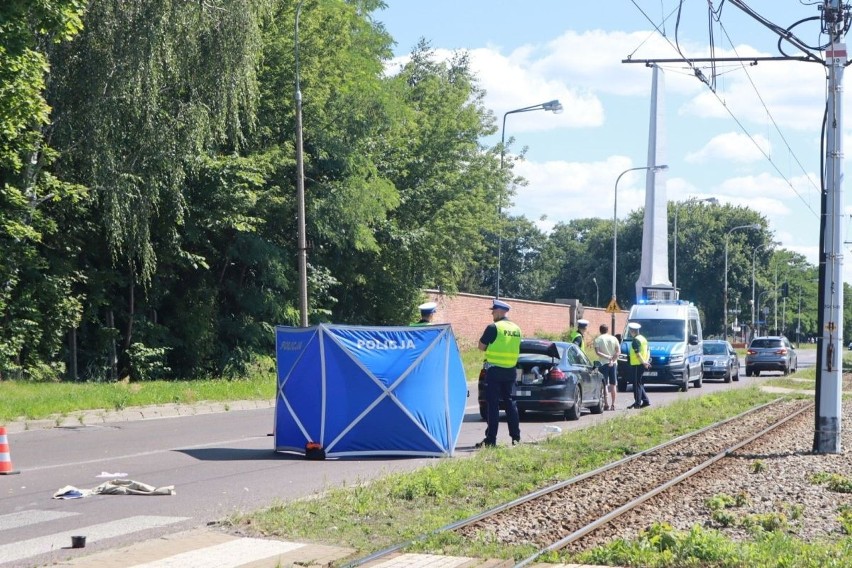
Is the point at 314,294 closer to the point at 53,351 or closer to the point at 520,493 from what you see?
the point at 53,351

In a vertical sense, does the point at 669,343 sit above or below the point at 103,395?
above

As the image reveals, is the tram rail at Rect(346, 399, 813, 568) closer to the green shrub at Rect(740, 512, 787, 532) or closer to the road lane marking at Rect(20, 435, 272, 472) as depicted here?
the green shrub at Rect(740, 512, 787, 532)

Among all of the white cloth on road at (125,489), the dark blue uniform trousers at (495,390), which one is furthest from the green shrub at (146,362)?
the white cloth on road at (125,489)

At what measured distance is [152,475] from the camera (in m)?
12.4

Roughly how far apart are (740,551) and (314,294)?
2769 cm

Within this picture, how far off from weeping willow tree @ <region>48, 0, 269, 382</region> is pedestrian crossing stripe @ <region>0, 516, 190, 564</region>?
54.4 ft

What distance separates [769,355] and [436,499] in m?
38.6

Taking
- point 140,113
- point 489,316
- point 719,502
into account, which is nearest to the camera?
point 719,502

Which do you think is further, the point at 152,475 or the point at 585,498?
the point at 152,475

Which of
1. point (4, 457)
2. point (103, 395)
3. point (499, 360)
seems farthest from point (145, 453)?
point (103, 395)

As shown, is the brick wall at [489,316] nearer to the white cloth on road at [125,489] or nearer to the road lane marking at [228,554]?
the white cloth on road at [125,489]

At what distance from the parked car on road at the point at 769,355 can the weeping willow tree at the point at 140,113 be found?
85.2ft

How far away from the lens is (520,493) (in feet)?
36.2

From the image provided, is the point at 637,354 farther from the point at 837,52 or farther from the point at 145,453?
the point at 145,453
